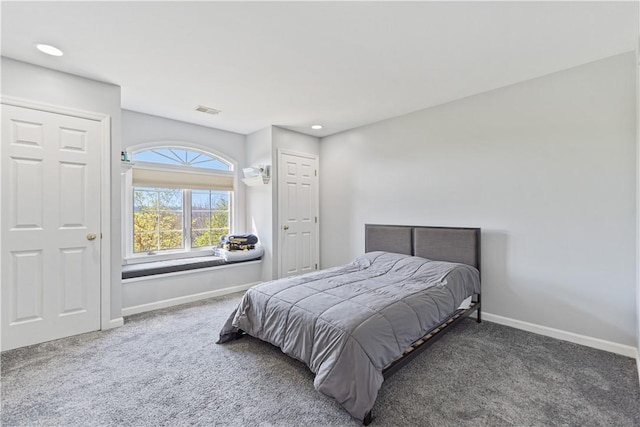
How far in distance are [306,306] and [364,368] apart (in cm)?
63

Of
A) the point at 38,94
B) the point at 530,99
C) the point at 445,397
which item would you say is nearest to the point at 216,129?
the point at 38,94

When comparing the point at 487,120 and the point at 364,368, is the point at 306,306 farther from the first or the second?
the point at 487,120

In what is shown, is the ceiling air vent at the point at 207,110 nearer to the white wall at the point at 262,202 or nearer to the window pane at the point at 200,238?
the white wall at the point at 262,202

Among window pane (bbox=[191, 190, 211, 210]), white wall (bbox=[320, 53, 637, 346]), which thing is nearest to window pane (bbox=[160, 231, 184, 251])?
window pane (bbox=[191, 190, 211, 210])

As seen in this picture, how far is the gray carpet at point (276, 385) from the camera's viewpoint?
1663mm

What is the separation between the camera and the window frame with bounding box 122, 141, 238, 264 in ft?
12.3

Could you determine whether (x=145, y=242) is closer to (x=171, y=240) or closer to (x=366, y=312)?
(x=171, y=240)

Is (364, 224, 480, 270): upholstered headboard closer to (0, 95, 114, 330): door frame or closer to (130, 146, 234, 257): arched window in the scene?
(130, 146, 234, 257): arched window

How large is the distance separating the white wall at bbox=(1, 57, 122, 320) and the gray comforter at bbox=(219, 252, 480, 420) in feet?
4.81

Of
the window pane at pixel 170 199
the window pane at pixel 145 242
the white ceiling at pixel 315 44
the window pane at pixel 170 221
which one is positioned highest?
the white ceiling at pixel 315 44

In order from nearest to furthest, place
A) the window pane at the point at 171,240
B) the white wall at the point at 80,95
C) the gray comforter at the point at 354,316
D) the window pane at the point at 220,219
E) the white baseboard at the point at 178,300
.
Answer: the gray comforter at the point at 354,316 < the white wall at the point at 80,95 < the white baseboard at the point at 178,300 < the window pane at the point at 171,240 < the window pane at the point at 220,219

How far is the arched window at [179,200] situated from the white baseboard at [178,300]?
0.70 m

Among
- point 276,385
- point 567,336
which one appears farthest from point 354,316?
point 567,336

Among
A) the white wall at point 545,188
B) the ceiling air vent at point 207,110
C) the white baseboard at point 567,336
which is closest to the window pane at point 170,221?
the ceiling air vent at point 207,110
